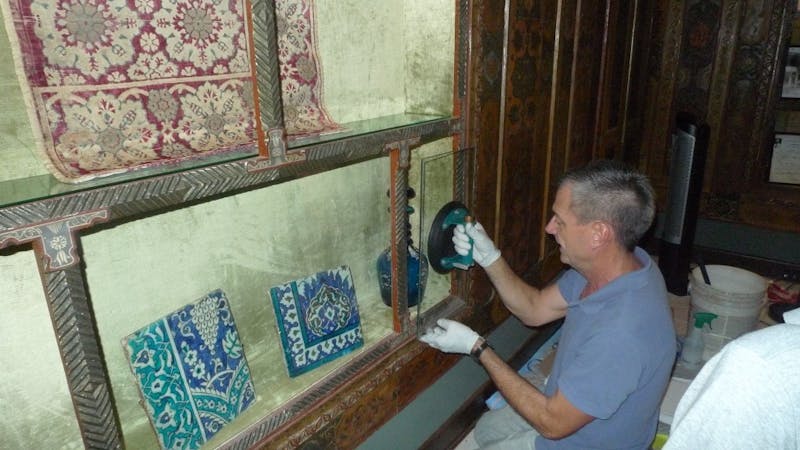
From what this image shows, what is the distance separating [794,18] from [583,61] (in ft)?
7.32

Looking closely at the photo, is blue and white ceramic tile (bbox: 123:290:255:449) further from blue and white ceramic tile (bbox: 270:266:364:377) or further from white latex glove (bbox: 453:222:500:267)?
white latex glove (bbox: 453:222:500:267)

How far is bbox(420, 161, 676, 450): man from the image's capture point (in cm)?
151

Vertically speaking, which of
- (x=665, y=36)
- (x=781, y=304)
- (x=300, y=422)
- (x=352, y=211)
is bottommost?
(x=781, y=304)

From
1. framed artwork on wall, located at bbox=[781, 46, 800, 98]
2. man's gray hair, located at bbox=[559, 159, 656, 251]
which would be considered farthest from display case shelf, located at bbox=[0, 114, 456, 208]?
framed artwork on wall, located at bbox=[781, 46, 800, 98]

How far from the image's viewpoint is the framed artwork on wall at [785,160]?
4.02 m

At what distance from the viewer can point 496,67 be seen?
203 cm

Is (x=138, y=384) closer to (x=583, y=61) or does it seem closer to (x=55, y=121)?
(x=55, y=121)

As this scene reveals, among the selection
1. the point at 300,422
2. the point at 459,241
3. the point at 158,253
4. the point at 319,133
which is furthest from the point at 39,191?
the point at 459,241

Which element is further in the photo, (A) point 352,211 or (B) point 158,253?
(A) point 352,211

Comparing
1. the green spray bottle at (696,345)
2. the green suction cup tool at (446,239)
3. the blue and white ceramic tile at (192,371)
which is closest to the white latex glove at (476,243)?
the green suction cup tool at (446,239)

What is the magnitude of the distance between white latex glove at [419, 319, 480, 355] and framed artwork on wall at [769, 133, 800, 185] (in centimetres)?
361

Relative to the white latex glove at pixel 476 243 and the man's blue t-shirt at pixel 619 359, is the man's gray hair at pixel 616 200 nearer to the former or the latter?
the man's blue t-shirt at pixel 619 359

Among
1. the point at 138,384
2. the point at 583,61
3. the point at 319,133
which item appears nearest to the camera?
the point at 138,384

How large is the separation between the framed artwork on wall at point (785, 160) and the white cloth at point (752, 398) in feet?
13.0
